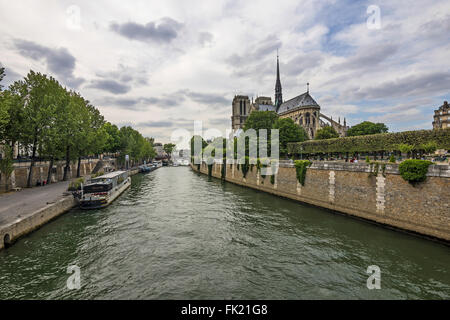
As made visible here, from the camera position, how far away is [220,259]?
11602 mm

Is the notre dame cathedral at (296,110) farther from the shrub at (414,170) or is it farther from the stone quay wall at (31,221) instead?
the stone quay wall at (31,221)

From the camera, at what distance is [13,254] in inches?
453

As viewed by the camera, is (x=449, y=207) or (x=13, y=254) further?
(x=449, y=207)

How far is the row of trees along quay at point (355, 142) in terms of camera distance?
21278mm

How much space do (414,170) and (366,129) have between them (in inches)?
2392

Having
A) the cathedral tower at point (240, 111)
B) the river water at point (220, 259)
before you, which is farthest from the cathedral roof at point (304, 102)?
the river water at point (220, 259)

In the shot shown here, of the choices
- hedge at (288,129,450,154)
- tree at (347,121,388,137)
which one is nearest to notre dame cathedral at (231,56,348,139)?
tree at (347,121,388,137)

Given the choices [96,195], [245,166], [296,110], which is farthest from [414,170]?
[296,110]

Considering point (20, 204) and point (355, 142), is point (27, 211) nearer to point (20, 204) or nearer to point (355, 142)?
point (20, 204)
